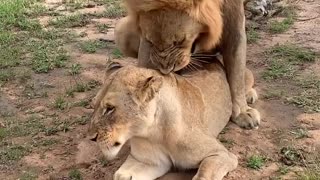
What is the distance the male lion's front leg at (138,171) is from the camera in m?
3.93

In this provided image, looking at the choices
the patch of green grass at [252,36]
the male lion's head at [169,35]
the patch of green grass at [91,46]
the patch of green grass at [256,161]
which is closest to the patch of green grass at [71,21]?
the patch of green grass at [91,46]

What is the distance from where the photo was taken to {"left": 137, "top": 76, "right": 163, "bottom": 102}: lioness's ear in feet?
12.0

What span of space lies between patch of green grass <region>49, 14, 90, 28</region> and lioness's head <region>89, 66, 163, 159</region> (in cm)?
420

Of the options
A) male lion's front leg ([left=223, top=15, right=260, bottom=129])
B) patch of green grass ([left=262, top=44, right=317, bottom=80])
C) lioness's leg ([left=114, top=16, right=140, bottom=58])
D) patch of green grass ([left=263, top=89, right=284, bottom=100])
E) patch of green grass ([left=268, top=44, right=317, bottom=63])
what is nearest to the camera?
male lion's front leg ([left=223, top=15, right=260, bottom=129])

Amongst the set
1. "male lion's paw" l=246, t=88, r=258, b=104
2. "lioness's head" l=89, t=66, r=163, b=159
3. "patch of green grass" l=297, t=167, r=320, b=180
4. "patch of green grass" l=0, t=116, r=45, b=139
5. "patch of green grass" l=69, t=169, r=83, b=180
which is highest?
"lioness's head" l=89, t=66, r=163, b=159

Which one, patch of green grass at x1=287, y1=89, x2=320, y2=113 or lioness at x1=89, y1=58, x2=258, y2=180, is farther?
patch of green grass at x1=287, y1=89, x2=320, y2=113

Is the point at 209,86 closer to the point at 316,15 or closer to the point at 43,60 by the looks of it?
the point at 43,60

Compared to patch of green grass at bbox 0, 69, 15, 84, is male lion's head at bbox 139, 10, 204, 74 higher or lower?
higher

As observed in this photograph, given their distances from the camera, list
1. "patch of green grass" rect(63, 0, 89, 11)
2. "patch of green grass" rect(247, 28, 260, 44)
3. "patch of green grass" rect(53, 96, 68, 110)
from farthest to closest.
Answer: "patch of green grass" rect(63, 0, 89, 11) → "patch of green grass" rect(247, 28, 260, 44) → "patch of green grass" rect(53, 96, 68, 110)

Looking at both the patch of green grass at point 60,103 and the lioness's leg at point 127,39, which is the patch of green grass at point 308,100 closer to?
the lioness's leg at point 127,39

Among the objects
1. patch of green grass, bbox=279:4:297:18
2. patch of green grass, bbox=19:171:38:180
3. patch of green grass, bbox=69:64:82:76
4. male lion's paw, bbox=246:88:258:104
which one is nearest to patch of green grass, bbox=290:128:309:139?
male lion's paw, bbox=246:88:258:104

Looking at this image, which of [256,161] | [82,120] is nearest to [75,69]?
[82,120]

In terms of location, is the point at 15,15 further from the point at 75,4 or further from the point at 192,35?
the point at 192,35

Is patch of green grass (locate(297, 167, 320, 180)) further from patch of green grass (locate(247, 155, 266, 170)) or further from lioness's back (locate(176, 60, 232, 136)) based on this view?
lioness's back (locate(176, 60, 232, 136))
